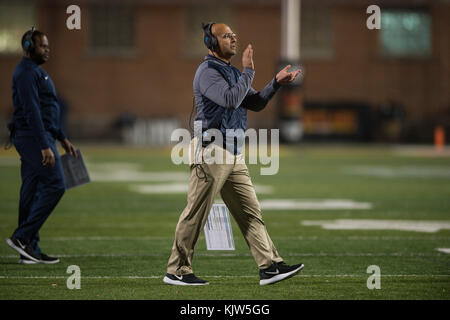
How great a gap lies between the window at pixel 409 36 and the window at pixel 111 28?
1073 centimetres

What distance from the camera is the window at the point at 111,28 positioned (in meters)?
38.1

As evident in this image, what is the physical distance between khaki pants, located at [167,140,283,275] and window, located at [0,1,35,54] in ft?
104

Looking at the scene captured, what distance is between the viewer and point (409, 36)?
1522 inches

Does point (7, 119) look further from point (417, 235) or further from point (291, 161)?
point (417, 235)

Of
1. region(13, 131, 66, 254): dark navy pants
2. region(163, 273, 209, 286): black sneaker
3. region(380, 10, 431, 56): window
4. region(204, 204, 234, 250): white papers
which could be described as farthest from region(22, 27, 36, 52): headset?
region(380, 10, 431, 56): window

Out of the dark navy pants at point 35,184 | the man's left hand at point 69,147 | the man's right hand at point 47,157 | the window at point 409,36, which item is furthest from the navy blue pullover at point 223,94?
the window at point 409,36

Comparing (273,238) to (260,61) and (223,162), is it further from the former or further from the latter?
(260,61)

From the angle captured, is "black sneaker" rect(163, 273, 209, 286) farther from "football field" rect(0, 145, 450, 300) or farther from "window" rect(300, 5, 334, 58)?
"window" rect(300, 5, 334, 58)

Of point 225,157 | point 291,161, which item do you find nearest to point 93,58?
point 291,161

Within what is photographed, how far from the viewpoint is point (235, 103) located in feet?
23.1

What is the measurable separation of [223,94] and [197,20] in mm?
32071

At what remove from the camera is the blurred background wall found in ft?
125

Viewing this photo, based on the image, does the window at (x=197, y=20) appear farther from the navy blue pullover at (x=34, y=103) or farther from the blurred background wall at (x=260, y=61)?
the navy blue pullover at (x=34, y=103)
